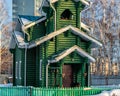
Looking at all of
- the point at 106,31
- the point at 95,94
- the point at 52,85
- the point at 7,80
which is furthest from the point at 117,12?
the point at 95,94

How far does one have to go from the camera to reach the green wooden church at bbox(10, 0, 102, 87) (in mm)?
25797

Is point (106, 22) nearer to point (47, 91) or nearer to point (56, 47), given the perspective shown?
point (56, 47)

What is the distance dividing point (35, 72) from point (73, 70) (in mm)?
3123

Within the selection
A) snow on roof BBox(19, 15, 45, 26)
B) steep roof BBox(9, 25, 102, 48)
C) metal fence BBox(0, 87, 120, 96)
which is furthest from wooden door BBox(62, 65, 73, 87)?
metal fence BBox(0, 87, 120, 96)

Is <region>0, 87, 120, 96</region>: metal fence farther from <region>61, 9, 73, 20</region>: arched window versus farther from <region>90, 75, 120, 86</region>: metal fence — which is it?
<region>90, 75, 120, 86</region>: metal fence

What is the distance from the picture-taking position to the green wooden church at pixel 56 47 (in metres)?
25.8

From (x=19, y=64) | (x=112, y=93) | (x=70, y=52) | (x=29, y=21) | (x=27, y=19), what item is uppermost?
(x=27, y=19)

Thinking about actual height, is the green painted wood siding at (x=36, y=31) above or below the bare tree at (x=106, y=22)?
below

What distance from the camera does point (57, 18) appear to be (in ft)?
88.6

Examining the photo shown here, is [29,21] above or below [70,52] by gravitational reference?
above

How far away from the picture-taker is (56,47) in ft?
86.8

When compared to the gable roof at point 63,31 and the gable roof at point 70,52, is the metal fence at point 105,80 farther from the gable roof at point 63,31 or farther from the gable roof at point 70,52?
the gable roof at point 70,52

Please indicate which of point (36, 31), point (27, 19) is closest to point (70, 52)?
point (36, 31)

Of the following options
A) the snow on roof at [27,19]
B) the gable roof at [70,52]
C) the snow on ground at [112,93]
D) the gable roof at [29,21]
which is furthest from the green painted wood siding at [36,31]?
the snow on ground at [112,93]
